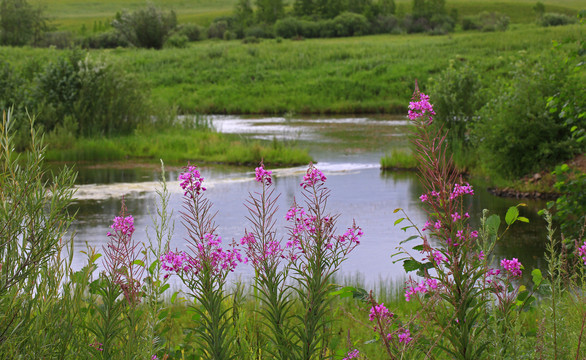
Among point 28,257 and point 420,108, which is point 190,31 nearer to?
point 28,257

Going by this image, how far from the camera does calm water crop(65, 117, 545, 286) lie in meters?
9.70

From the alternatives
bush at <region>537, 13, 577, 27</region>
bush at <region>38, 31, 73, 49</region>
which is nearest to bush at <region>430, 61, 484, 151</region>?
bush at <region>537, 13, 577, 27</region>

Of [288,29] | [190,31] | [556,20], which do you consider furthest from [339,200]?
[190,31]

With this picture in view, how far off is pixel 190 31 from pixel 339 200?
63.6 meters

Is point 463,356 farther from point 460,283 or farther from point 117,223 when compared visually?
point 117,223

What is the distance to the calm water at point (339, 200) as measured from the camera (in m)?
9.70

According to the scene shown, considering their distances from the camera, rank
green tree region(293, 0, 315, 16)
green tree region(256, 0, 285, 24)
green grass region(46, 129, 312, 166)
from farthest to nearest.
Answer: green tree region(293, 0, 315, 16) → green tree region(256, 0, 285, 24) → green grass region(46, 129, 312, 166)

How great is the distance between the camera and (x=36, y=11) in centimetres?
6806

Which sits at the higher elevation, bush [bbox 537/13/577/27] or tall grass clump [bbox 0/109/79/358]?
bush [bbox 537/13/577/27]

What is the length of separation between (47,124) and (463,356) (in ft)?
65.5

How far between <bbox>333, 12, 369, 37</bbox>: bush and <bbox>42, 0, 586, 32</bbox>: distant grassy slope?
17935 millimetres

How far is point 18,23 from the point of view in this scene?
6575 cm

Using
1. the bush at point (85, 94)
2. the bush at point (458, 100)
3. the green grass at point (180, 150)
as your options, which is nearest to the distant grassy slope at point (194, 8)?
the bush at point (85, 94)

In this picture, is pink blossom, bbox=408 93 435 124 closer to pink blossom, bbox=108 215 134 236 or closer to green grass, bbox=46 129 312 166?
pink blossom, bbox=108 215 134 236
